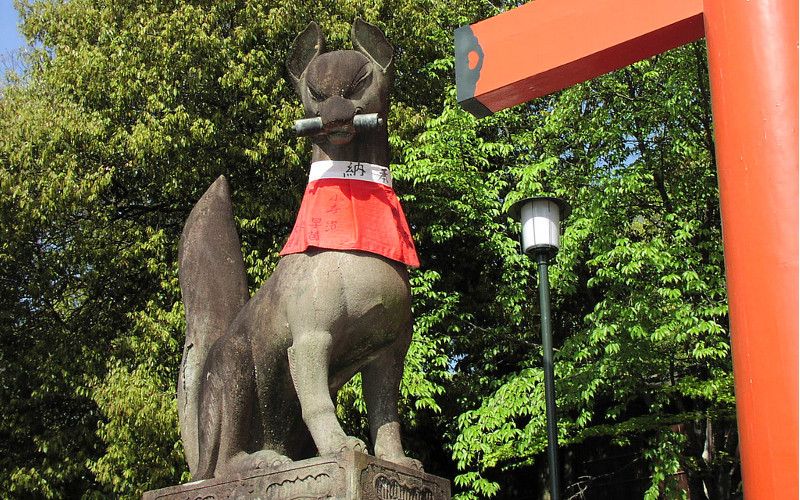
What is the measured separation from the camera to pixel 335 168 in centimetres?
459

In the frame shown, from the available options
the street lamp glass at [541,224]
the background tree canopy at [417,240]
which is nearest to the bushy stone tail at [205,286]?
the street lamp glass at [541,224]

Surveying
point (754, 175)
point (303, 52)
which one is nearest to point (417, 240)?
point (303, 52)

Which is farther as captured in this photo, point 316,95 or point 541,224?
point 541,224

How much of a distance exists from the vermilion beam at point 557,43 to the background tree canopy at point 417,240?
6627 millimetres

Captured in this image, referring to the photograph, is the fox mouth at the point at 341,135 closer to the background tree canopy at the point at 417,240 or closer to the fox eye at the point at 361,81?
the fox eye at the point at 361,81

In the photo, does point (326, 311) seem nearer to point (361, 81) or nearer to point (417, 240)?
point (361, 81)

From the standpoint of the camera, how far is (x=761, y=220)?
2.71 meters

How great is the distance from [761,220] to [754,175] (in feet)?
0.43

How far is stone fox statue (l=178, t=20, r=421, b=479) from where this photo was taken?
14.1 feet

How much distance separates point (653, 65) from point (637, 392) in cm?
381

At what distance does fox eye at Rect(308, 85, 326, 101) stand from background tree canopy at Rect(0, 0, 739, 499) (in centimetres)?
602

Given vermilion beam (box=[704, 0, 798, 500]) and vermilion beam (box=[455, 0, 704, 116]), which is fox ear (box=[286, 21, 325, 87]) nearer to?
vermilion beam (box=[455, 0, 704, 116])

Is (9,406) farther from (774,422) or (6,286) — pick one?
(774,422)

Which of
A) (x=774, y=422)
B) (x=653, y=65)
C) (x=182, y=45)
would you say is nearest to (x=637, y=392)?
(x=653, y=65)
